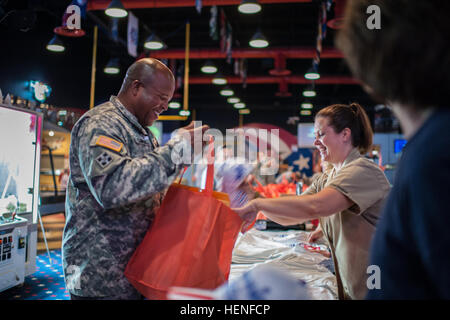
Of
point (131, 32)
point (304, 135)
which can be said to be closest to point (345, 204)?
point (131, 32)

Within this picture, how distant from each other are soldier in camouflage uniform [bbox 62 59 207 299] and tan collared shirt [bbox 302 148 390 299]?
68 centimetres

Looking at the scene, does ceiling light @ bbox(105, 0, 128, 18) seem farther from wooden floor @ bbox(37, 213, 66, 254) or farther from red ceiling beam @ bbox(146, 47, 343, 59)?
red ceiling beam @ bbox(146, 47, 343, 59)

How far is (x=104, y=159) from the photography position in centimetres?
128

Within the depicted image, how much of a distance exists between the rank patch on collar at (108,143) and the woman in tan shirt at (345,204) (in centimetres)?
47

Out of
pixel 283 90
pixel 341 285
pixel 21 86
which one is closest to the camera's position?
pixel 341 285

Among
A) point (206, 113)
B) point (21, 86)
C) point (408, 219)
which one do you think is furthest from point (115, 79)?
point (408, 219)

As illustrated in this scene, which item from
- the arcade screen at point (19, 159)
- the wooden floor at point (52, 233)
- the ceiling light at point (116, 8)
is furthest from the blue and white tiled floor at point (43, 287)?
the ceiling light at point (116, 8)

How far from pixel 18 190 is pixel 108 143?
3.92 meters

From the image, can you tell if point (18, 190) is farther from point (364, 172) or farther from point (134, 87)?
point (364, 172)

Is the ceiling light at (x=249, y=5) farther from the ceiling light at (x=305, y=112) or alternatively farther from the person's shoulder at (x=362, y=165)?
the ceiling light at (x=305, y=112)

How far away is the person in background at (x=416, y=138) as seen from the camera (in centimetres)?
60

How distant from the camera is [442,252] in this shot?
583 millimetres
